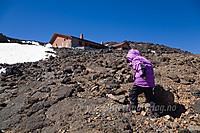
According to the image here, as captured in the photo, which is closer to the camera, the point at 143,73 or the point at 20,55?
the point at 143,73

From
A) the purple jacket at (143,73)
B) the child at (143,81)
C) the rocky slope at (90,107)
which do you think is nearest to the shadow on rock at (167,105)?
the rocky slope at (90,107)

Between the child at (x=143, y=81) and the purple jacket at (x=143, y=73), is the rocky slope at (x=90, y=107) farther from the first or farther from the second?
the purple jacket at (x=143, y=73)

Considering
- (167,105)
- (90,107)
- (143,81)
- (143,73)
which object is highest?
(143,73)

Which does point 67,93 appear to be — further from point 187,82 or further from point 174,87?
point 187,82

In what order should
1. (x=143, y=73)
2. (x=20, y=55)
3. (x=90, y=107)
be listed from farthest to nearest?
(x=20, y=55) < (x=90, y=107) < (x=143, y=73)

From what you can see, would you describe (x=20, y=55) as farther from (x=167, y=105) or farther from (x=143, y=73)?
(x=167, y=105)

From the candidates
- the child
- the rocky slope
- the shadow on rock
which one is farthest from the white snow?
the shadow on rock

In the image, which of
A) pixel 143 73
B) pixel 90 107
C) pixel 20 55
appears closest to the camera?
pixel 143 73

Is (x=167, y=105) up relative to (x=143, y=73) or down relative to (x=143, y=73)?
down

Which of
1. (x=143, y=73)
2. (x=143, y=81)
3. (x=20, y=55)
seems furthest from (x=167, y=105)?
(x=20, y=55)

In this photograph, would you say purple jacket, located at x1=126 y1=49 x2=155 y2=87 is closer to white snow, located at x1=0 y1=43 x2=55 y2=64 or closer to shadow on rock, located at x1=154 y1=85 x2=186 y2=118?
shadow on rock, located at x1=154 y1=85 x2=186 y2=118

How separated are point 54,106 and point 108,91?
2084mm

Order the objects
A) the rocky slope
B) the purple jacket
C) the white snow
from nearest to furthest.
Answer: the rocky slope → the purple jacket → the white snow

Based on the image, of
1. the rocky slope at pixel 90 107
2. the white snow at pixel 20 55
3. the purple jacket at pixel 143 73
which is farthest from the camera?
the white snow at pixel 20 55
